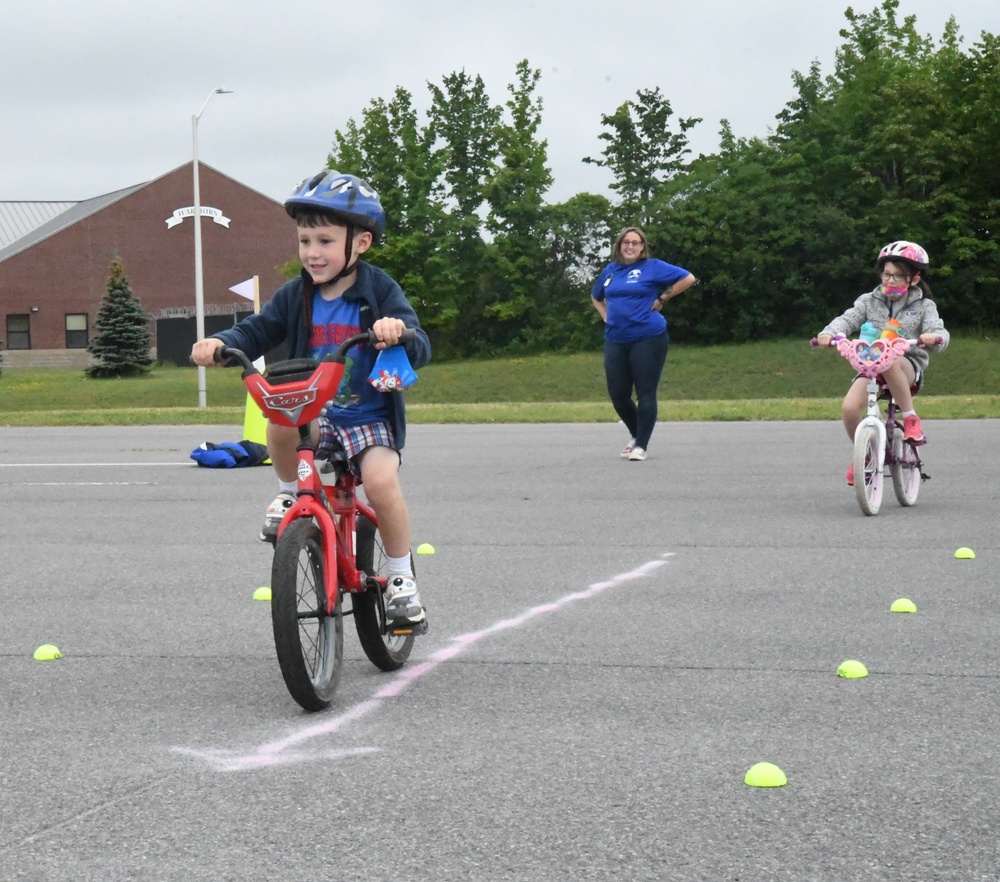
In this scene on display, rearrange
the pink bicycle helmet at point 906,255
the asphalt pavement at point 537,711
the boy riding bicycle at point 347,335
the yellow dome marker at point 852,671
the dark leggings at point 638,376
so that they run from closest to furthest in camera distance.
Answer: the asphalt pavement at point 537,711 < the boy riding bicycle at point 347,335 < the yellow dome marker at point 852,671 < the pink bicycle helmet at point 906,255 < the dark leggings at point 638,376

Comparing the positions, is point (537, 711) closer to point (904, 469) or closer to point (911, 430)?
A: point (911, 430)

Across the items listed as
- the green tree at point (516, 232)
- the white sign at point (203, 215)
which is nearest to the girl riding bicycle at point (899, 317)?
the green tree at point (516, 232)

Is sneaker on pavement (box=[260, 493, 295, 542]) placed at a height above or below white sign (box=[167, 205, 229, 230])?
below

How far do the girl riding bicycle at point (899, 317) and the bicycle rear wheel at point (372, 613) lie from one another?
210 inches

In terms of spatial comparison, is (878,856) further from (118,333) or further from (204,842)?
(118,333)

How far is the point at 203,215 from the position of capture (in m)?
69.3

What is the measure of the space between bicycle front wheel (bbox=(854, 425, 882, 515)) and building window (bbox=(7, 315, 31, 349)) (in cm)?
6535

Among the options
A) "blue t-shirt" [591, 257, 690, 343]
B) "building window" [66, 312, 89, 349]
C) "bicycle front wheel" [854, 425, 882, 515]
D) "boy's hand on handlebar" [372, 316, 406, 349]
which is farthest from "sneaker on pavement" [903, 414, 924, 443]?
"building window" [66, 312, 89, 349]

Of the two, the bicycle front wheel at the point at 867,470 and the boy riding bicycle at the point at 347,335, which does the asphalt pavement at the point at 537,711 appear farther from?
the boy riding bicycle at the point at 347,335

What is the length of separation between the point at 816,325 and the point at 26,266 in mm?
38308

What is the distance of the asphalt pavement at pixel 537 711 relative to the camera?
136 inches

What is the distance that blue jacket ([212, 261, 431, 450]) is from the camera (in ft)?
17.0

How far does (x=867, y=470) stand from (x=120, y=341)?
159 feet

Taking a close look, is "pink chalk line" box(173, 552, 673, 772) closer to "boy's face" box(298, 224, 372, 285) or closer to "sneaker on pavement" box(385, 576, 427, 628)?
"sneaker on pavement" box(385, 576, 427, 628)
